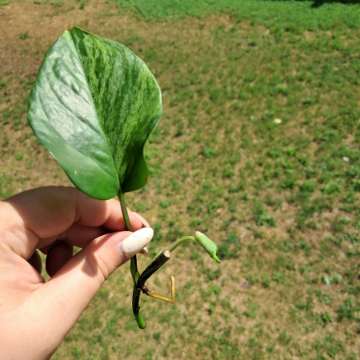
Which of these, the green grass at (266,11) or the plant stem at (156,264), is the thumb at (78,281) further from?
the green grass at (266,11)

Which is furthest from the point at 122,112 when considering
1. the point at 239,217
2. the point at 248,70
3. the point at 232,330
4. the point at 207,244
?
the point at 248,70

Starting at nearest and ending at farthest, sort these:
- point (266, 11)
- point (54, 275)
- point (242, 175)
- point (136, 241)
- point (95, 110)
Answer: point (95, 110), point (136, 241), point (54, 275), point (242, 175), point (266, 11)

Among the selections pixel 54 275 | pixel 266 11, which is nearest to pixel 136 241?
pixel 54 275

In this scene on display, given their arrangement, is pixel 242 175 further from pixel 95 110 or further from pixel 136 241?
pixel 95 110

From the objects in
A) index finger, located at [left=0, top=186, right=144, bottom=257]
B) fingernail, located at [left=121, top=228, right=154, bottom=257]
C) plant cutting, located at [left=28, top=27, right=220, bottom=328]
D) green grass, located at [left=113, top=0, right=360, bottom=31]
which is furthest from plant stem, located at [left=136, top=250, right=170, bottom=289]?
green grass, located at [left=113, top=0, right=360, bottom=31]

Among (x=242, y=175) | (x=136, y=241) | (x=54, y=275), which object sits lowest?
(x=242, y=175)

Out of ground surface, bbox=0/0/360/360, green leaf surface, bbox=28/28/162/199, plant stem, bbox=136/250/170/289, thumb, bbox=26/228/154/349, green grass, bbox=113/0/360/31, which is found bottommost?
ground surface, bbox=0/0/360/360

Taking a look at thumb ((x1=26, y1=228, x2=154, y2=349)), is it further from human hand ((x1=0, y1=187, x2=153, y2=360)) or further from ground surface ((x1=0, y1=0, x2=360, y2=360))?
ground surface ((x1=0, y1=0, x2=360, y2=360))
